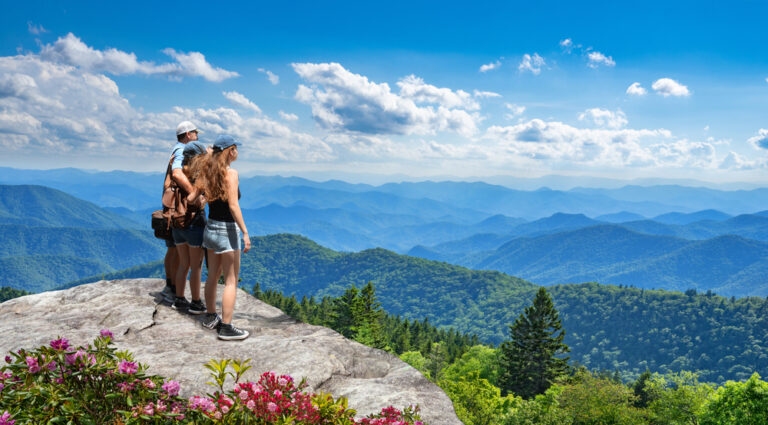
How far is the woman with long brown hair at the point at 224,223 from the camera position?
696 centimetres

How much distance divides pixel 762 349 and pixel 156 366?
10554 inches

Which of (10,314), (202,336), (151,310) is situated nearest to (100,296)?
(10,314)

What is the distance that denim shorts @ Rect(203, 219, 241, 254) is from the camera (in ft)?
23.8

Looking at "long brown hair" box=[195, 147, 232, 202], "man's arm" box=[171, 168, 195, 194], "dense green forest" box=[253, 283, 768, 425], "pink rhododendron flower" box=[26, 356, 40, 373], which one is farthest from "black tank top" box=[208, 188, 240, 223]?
"dense green forest" box=[253, 283, 768, 425]

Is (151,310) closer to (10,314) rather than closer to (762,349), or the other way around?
(10,314)

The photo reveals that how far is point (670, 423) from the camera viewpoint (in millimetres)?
34250

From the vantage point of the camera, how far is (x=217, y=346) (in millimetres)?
6922

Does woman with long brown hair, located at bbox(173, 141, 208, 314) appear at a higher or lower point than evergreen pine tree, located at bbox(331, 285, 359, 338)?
higher

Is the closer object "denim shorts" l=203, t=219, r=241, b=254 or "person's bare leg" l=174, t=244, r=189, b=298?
"denim shorts" l=203, t=219, r=241, b=254

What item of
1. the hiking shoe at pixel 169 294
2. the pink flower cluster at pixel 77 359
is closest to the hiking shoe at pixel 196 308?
the hiking shoe at pixel 169 294

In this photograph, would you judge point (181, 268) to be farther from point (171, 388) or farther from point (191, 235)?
point (171, 388)

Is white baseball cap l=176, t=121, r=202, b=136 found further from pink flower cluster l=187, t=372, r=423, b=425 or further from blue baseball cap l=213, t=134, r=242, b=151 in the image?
pink flower cluster l=187, t=372, r=423, b=425

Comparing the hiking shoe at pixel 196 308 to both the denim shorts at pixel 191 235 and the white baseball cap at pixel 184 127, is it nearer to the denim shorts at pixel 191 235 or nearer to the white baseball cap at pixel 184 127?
the denim shorts at pixel 191 235

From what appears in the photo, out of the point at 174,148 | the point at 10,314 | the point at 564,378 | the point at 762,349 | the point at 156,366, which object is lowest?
the point at 762,349
